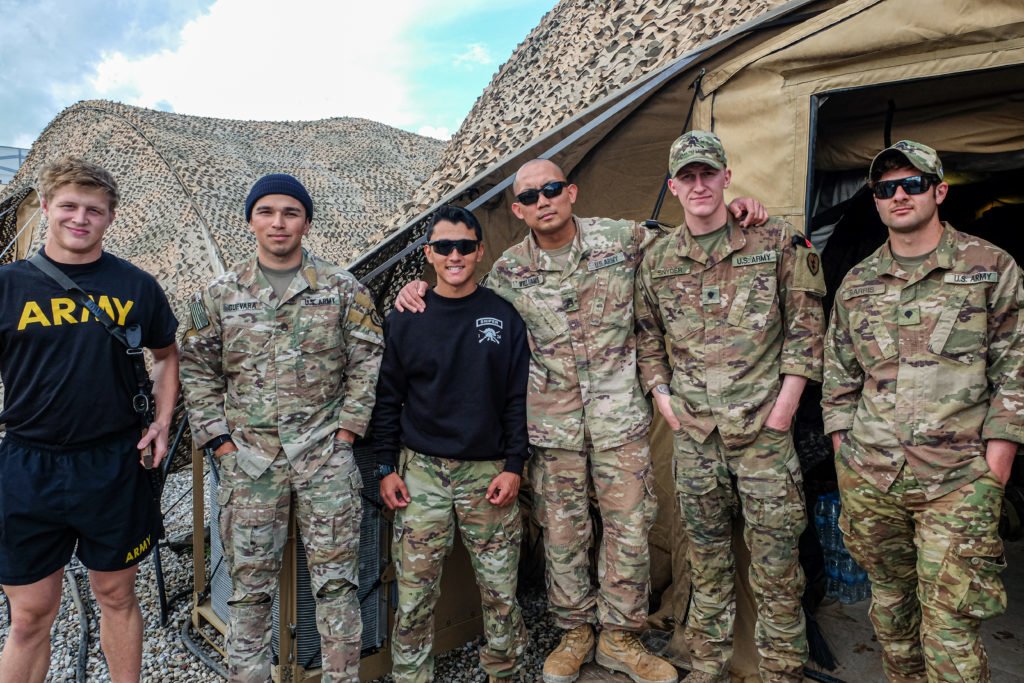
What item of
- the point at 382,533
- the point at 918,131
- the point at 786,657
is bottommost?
the point at 786,657

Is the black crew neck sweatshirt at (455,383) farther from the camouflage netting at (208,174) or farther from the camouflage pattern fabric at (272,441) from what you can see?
the camouflage netting at (208,174)

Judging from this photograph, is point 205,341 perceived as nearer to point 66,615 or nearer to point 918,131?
point 66,615

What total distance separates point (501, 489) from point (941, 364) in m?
1.56

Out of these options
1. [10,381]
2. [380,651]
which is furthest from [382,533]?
[10,381]

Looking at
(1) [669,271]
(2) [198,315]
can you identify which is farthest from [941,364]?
(2) [198,315]

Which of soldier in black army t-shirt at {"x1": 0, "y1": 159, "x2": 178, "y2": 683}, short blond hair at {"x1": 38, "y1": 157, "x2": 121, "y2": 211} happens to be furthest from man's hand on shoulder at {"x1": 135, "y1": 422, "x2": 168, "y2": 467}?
short blond hair at {"x1": 38, "y1": 157, "x2": 121, "y2": 211}

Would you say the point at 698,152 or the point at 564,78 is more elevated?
the point at 564,78

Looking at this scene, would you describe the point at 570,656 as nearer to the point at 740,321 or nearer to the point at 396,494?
the point at 396,494

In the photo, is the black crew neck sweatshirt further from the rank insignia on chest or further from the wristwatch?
the rank insignia on chest

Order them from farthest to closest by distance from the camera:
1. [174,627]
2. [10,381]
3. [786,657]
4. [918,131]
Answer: [174,627], [918,131], [786,657], [10,381]

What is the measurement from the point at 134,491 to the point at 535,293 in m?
1.71

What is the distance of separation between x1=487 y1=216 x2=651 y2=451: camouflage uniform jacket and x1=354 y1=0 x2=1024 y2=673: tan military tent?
0.68m

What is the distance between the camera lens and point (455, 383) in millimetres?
2643

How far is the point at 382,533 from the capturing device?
302 cm
